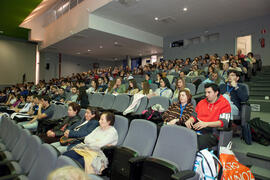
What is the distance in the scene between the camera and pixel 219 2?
578 centimetres

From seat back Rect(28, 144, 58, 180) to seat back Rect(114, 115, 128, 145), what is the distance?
839 mm

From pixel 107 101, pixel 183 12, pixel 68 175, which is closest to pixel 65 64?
pixel 183 12

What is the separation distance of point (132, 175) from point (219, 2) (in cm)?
630

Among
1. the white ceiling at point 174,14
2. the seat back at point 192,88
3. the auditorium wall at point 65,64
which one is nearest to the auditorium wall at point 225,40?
the white ceiling at point 174,14

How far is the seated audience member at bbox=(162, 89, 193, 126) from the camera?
7.04 feet

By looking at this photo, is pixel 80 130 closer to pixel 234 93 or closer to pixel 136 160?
pixel 136 160

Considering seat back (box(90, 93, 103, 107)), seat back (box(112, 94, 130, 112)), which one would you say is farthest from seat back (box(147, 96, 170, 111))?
Result: seat back (box(90, 93, 103, 107))

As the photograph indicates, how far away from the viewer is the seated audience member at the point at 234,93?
7.94ft

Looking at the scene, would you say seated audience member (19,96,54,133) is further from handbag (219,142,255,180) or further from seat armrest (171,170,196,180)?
handbag (219,142,255,180)

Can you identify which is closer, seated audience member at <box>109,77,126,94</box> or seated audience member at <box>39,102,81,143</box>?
seated audience member at <box>39,102,81,143</box>

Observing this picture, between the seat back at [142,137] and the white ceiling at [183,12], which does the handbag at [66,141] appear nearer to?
the seat back at [142,137]

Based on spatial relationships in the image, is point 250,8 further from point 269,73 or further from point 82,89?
point 82,89

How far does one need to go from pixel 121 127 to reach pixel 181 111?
796 mm

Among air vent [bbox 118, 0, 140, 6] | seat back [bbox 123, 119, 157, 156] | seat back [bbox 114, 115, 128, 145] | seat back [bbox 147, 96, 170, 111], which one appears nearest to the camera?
seat back [bbox 123, 119, 157, 156]
